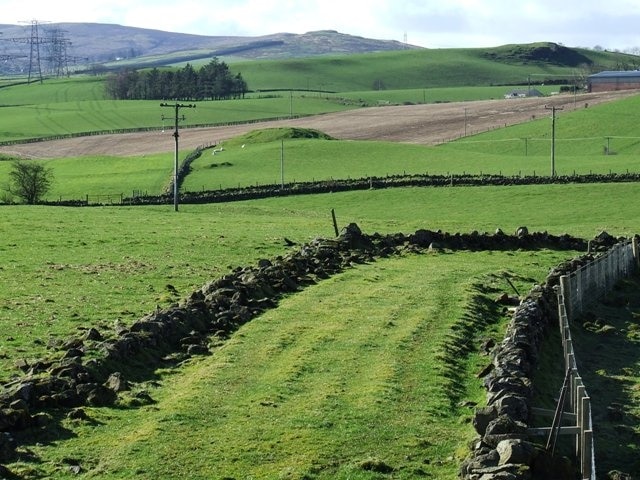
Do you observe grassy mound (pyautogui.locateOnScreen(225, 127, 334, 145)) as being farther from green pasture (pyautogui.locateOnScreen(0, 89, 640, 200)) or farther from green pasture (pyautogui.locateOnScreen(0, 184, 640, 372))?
green pasture (pyautogui.locateOnScreen(0, 184, 640, 372))

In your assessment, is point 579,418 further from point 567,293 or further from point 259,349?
point 567,293

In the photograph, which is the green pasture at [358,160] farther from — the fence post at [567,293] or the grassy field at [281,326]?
the fence post at [567,293]

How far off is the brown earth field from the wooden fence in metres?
93.9

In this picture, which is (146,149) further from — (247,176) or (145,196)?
(145,196)

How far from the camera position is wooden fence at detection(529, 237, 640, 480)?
20630mm

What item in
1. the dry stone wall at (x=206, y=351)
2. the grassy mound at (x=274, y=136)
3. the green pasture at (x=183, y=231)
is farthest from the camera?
the grassy mound at (x=274, y=136)

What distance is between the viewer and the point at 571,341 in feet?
99.1

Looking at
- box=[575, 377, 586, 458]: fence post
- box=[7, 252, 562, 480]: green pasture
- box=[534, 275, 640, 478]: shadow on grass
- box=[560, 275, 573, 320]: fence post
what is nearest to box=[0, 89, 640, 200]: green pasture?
box=[534, 275, 640, 478]: shadow on grass

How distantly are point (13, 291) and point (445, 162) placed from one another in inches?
3019

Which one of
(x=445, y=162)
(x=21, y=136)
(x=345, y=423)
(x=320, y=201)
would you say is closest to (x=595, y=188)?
(x=320, y=201)

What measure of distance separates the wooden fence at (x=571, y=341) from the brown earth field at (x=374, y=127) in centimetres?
9386

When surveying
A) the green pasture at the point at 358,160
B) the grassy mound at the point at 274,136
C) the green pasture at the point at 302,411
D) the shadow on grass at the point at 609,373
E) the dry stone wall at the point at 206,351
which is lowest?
the shadow on grass at the point at 609,373

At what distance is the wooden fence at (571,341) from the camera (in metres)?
20.6

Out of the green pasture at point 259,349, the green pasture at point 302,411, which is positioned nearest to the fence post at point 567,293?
the green pasture at point 259,349
